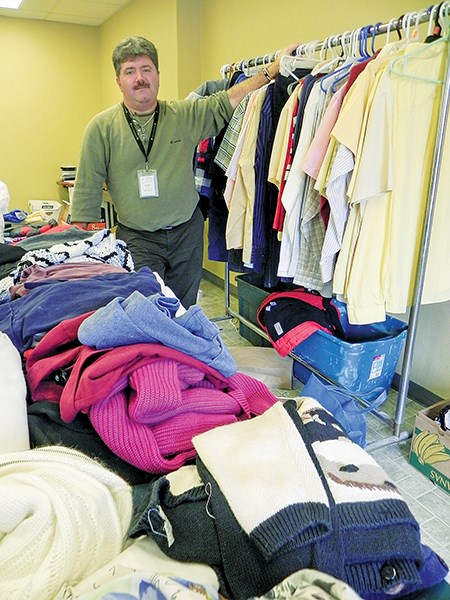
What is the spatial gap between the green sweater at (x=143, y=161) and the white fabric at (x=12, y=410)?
1.70 m

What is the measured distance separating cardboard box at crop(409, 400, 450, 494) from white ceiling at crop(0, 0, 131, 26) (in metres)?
4.70

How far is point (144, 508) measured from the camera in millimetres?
602

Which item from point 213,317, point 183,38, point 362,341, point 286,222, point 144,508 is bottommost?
point 213,317

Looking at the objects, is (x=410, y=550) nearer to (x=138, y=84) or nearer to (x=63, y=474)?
(x=63, y=474)

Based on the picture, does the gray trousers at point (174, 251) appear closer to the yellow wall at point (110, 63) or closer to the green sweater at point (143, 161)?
the green sweater at point (143, 161)

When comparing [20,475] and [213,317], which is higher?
[20,475]

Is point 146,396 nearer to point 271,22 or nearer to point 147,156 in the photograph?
point 147,156

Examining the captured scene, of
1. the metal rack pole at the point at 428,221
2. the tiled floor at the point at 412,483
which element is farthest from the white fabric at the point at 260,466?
the metal rack pole at the point at 428,221

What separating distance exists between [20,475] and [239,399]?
380mm

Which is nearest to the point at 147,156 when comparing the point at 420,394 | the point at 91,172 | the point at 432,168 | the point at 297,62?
the point at 91,172

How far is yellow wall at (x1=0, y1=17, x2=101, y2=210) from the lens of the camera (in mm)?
5422

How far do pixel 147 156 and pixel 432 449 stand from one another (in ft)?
6.08

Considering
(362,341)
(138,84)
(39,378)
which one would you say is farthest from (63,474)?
(138,84)

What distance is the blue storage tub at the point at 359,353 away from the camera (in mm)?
2125
